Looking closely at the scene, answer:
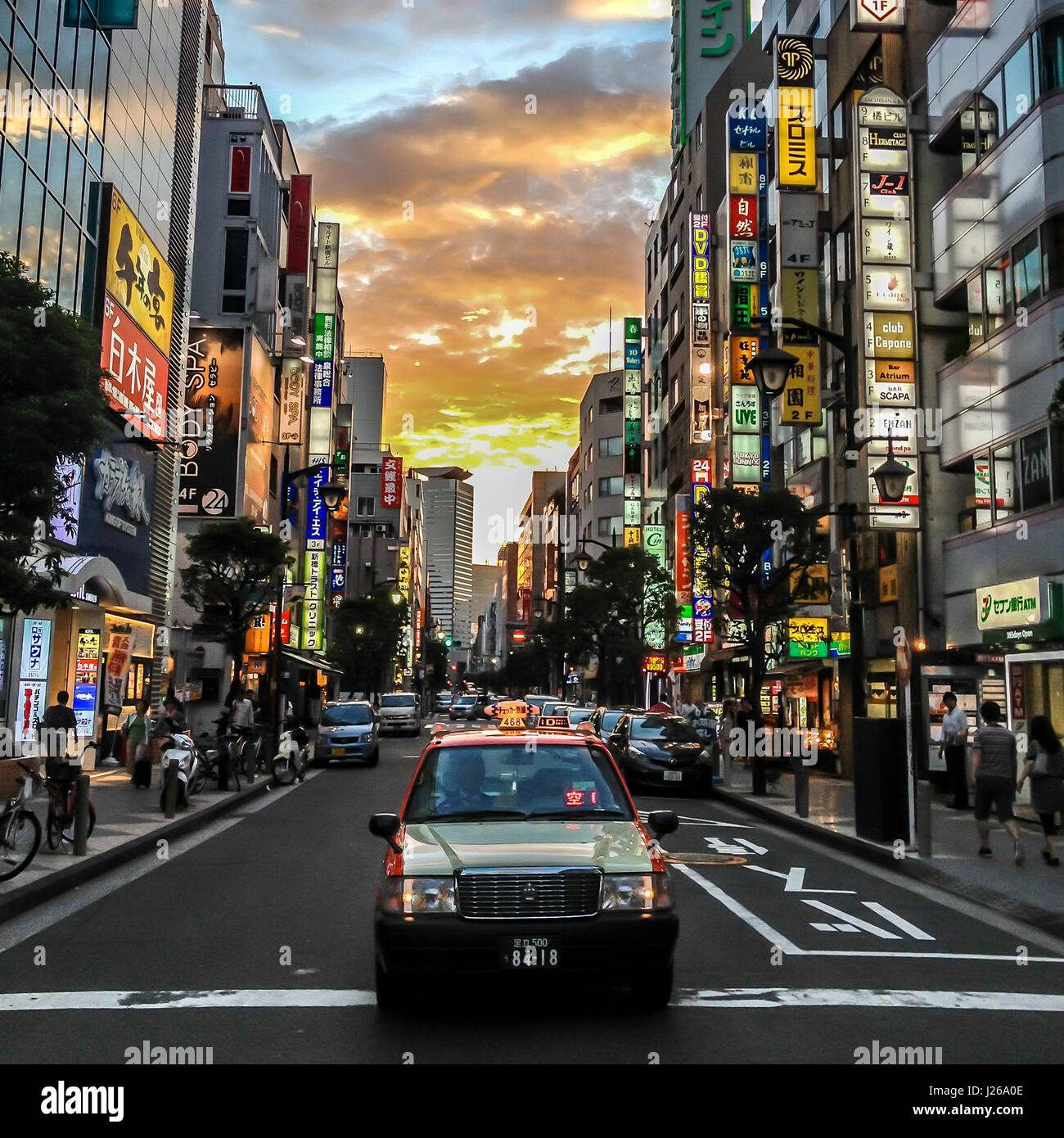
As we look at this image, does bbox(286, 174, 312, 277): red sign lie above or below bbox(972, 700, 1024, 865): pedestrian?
above

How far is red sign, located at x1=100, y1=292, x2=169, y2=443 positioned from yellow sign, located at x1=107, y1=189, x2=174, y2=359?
13.6 inches

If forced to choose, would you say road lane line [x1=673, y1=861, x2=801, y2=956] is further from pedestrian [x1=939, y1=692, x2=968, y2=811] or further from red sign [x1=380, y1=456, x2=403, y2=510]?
red sign [x1=380, y1=456, x2=403, y2=510]

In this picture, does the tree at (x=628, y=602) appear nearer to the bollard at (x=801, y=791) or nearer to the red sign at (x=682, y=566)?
the red sign at (x=682, y=566)

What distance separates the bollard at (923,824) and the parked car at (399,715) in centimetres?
4036

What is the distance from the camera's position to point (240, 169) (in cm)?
4891

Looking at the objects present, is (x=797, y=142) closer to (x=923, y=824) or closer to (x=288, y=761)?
(x=288, y=761)

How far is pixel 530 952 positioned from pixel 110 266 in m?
24.2

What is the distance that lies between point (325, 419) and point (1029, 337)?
4646 cm

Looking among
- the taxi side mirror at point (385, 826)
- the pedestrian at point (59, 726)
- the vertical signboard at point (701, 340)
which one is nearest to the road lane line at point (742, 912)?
the taxi side mirror at point (385, 826)

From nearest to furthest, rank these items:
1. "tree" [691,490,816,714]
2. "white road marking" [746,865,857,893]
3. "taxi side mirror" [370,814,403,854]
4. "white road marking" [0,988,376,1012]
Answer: "white road marking" [0,988,376,1012] < "taxi side mirror" [370,814,403,854] < "white road marking" [746,865,857,893] < "tree" [691,490,816,714]

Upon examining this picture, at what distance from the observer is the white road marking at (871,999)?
Result: 6.96 meters

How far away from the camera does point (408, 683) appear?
146375 millimetres

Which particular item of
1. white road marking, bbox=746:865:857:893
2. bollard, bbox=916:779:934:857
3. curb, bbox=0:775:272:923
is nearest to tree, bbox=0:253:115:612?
curb, bbox=0:775:272:923

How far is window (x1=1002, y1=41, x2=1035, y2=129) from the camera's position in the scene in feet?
70.9
